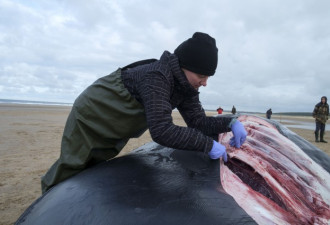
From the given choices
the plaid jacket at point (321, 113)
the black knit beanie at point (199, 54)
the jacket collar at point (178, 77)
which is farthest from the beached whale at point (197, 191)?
the plaid jacket at point (321, 113)

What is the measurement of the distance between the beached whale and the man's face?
0.58m

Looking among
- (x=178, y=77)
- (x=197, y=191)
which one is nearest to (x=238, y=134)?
(x=178, y=77)

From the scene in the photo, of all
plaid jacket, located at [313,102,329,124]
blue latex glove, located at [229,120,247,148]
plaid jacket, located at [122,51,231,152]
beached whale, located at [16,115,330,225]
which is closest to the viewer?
beached whale, located at [16,115,330,225]

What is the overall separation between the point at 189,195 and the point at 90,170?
878mm

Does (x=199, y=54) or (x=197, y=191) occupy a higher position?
(x=199, y=54)

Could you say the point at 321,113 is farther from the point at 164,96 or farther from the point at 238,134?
the point at 164,96

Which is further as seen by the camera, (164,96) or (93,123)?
(93,123)

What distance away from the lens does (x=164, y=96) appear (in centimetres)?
210

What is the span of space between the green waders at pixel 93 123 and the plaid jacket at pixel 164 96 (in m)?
0.11

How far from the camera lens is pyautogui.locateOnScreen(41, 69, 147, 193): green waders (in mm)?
2285

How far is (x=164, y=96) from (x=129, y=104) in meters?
0.36

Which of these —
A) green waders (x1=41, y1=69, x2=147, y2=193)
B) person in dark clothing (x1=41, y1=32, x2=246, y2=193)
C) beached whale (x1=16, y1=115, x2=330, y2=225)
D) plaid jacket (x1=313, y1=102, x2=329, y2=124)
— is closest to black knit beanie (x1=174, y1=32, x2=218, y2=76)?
person in dark clothing (x1=41, y1=32, x2=246, y2=193)

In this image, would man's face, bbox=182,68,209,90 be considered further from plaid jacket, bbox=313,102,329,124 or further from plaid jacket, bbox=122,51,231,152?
plaid jacket, bbox=313,102,329,124

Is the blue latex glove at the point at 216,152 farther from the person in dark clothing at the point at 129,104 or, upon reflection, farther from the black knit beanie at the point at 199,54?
the black knit beanie at the point at 199,54
